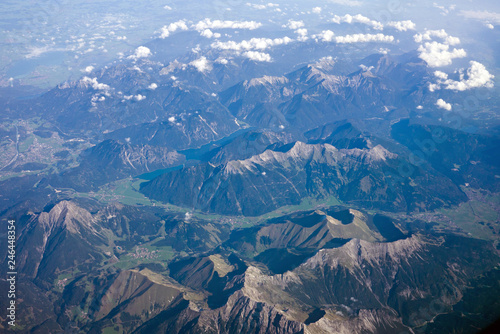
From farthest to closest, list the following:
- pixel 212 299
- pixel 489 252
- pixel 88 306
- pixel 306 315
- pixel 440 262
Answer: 1. pixel 489 252
2. pixel 440 262
3. pixel 88 306
4. pixel 212 299
5. pixel 306 315

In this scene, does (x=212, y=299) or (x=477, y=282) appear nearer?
(x=212, y=299)

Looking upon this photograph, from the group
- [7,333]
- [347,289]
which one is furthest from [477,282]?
[7,333]

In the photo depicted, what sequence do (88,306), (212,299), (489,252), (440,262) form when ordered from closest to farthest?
(212,299), (88,306), (440,262), (489,252)

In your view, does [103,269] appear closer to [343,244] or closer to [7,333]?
[7,333]

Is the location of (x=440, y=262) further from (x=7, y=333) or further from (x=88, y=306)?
(x=7, y=333)

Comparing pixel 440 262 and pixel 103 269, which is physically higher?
pixel 440 262

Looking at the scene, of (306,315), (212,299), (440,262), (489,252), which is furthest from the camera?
(489,252)

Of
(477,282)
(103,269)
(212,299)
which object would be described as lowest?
(103,269)

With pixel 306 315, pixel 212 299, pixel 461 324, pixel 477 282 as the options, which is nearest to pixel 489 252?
pixel 477 282

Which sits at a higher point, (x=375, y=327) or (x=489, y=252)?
(x=375, y=327)
